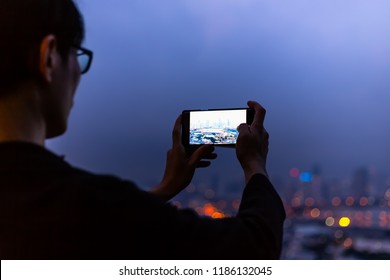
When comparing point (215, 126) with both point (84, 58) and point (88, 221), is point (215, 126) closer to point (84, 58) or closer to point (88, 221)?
point (84, 58)

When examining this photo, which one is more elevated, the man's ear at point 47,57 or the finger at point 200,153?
the man's ear at point 47,57

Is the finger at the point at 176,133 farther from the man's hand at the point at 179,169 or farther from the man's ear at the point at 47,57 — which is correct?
the man's ear at the point at 47,57

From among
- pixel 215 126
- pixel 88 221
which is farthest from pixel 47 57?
pixel 215 126

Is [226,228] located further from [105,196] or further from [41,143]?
[41,143]

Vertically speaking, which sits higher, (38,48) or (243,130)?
(38,48)

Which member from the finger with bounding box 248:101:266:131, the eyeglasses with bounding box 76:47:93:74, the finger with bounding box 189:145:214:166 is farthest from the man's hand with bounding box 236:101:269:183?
the eyeglasses with bounding box 76:47:93:74

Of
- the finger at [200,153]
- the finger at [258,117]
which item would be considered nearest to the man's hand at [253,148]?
the finger at [258,117]

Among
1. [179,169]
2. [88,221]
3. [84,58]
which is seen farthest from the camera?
[179,169]
